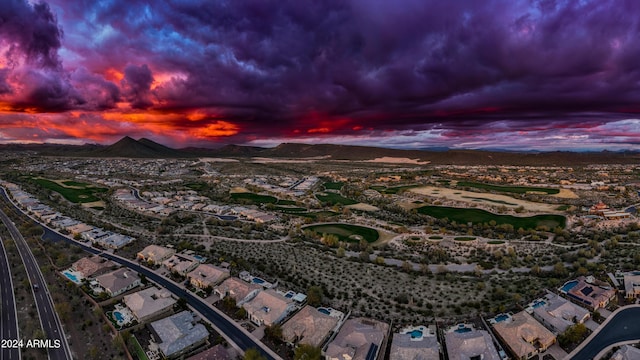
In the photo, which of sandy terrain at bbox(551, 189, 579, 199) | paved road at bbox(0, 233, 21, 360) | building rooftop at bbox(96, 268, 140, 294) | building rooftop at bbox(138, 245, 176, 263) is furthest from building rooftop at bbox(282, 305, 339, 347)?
sandy terrain at bbox(551, 189, 579, 199)

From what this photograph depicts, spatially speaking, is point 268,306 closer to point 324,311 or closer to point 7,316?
point 324,311

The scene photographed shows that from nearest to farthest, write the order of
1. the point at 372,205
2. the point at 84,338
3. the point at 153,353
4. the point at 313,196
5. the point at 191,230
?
1. the point at 153,353
2. the point at 84,338
3. the point at 191,230
4. the point at 372,205
5. the point at 313,196

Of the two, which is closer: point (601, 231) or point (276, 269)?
point (276, 269)

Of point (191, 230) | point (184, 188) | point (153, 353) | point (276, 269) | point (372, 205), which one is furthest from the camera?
point (184, 188)

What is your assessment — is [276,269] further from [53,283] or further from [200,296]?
[53,283]

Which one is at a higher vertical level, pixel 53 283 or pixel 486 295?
pixel 53 283

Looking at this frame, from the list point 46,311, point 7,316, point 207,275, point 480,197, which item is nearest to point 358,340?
point 207,275

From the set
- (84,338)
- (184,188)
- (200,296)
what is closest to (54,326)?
(84,338)

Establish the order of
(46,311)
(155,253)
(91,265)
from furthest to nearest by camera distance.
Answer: (155,253) < (91,265) < (46,311)
